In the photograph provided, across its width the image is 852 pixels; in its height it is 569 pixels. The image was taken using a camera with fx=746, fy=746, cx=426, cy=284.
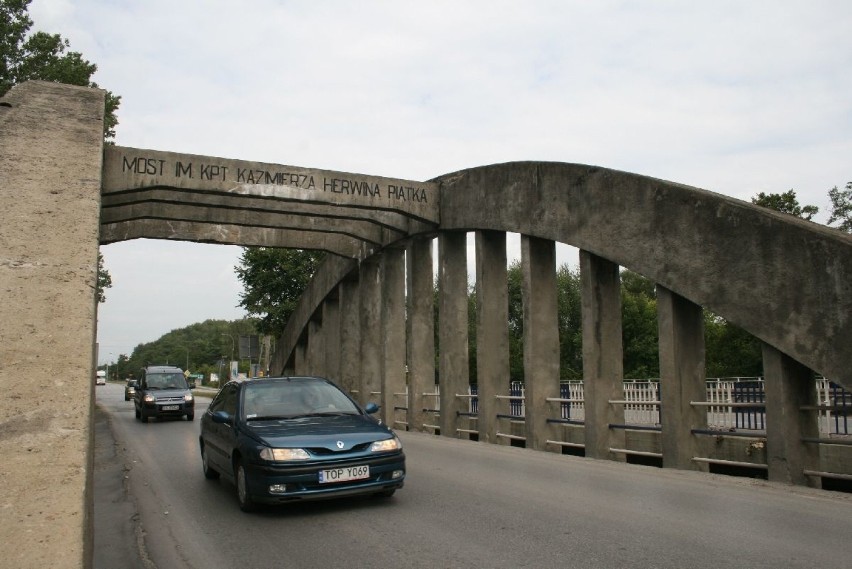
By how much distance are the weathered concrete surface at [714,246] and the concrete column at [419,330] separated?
478 cm

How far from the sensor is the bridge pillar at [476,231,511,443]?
15.9 meters

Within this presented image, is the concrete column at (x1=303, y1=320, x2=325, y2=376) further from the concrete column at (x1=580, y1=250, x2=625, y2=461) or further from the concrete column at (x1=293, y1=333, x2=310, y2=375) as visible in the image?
the concrete column at (x1=580, y1=250, x2=625, y2=461)

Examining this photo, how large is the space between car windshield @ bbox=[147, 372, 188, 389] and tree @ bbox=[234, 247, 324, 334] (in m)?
13.4

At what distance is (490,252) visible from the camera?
1634cm

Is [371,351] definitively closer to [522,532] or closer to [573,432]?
[573,432]

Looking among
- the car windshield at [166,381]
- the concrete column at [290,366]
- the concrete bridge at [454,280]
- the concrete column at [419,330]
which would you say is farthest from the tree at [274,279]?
the concrete column at [419,330]

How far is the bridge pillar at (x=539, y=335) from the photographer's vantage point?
14312mm

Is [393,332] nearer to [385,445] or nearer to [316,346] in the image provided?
[316,346]

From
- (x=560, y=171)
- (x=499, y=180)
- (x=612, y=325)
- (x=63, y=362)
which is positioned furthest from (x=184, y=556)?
(x=499, y=180)

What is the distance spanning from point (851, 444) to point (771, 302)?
1983mm

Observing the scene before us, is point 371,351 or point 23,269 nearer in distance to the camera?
point 23,269

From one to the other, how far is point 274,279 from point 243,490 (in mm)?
32220

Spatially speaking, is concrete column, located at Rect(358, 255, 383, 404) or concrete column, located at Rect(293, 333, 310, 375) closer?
concrete column, located at Rect(358, 255, 383, 404)

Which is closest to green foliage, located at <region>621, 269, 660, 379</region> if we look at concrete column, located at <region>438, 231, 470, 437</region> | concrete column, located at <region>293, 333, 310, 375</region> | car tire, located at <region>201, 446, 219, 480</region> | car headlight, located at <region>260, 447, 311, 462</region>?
concrete column, located at <region>293, 333, 310, 375</region>
